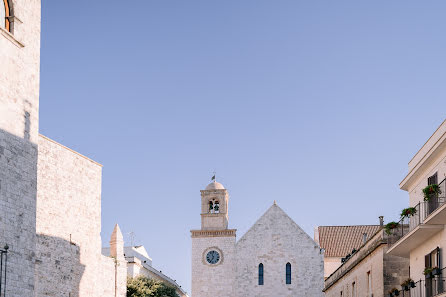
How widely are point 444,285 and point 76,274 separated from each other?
17173 millimetres

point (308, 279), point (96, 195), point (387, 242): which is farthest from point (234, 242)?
point (387, 242)

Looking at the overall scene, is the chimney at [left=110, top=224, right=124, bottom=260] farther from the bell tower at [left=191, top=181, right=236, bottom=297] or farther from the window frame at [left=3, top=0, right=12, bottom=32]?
the window frame at [left=3, top=0, right=12, bottom=32]

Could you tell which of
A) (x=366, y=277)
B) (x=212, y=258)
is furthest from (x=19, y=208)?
(x=212, y=258)

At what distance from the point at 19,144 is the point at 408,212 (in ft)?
39.4

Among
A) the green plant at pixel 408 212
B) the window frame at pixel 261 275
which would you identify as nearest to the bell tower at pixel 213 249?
the window frame at pixel 261 275

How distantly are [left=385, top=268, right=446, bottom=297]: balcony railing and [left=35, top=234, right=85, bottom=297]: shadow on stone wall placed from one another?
13.6 m

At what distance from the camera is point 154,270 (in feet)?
193

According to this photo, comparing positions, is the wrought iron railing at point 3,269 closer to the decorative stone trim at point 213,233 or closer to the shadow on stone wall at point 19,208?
the shadow on stone wall at point 19,208

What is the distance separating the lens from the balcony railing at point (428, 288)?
20.6 metres

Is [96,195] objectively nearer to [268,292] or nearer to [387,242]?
[387,242]

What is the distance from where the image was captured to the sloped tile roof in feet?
190

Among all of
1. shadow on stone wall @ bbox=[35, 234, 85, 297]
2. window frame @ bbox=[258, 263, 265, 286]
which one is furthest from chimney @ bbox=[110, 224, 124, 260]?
window frame @ bbox=[258, 263, 265, 286]

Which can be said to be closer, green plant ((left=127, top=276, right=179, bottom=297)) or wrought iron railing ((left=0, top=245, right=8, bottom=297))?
wrought iron railing ((left=0, top=245, right=8, bottom=297))

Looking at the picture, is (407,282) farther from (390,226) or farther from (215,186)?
(215,186)
